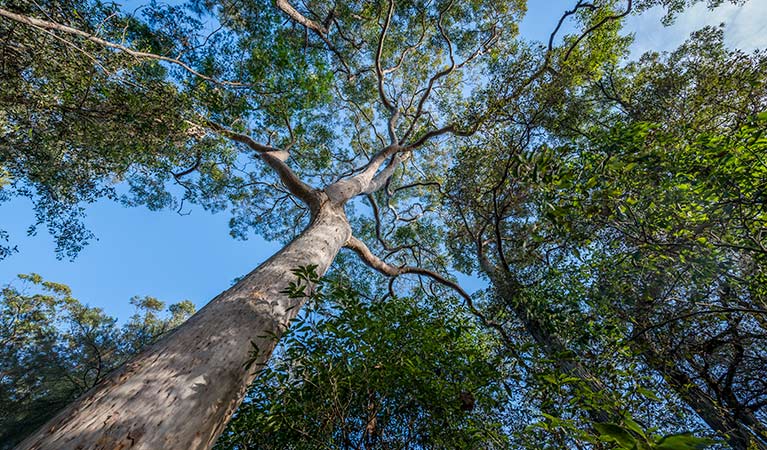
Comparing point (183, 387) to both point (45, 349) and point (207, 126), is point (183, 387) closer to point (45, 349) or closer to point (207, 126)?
point (207, 126)

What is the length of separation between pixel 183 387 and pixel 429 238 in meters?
7.98

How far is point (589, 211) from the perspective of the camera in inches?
79.1

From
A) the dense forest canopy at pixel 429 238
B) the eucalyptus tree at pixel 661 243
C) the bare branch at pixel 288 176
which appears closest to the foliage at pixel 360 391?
the dense forest canopy at pixel 429 238

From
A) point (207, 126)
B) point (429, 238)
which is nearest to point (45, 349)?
point (207, 126)

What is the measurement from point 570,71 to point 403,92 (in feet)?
23.0

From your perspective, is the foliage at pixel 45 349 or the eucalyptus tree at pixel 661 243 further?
the foliage at pixel 45 349

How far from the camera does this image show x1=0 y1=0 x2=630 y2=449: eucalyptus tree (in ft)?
4.57

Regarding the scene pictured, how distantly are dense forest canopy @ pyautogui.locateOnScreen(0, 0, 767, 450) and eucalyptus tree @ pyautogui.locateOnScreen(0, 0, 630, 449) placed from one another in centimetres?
2

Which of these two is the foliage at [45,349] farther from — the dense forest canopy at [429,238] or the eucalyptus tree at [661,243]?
the eucalyptus tree at [661,243]

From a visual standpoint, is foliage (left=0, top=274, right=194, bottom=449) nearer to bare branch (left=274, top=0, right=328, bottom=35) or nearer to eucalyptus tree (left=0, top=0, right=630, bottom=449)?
eucalyptus tree (left=0, top=0, right=630, bottom=449)

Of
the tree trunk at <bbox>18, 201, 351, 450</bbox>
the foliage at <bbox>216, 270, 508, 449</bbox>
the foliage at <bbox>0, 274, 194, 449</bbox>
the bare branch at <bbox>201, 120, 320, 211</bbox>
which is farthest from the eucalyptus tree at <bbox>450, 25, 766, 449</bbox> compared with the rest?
the foliage at <bbox>0, 274, 194, 449</bbox>

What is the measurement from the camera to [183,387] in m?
1.36

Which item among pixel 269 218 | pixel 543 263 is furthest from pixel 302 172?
pixel 543 263

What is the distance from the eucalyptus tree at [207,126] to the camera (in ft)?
4.57
